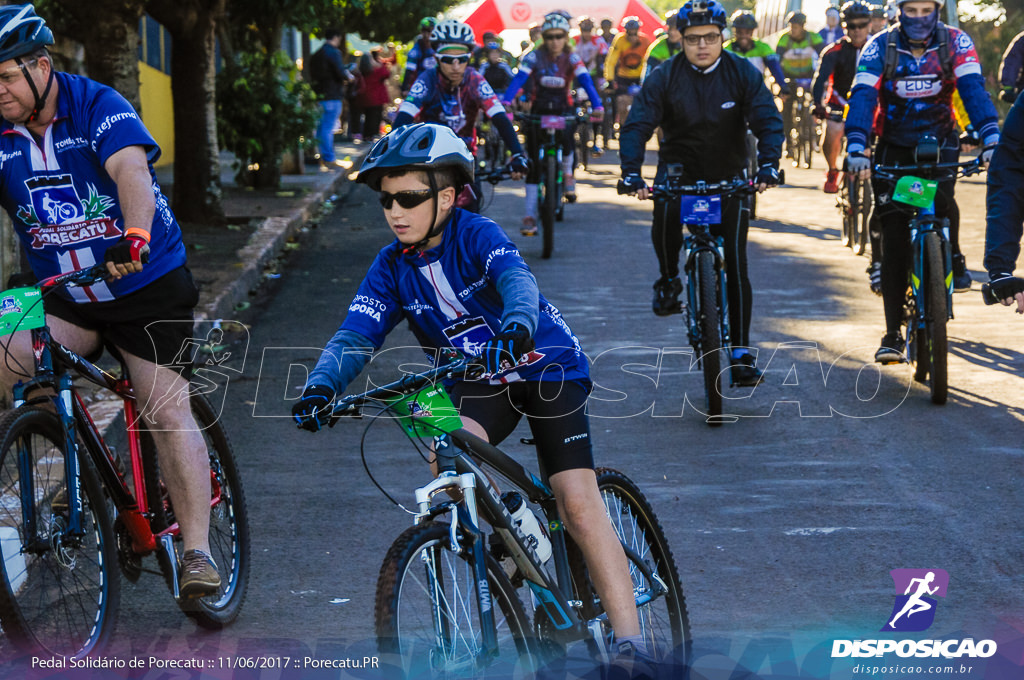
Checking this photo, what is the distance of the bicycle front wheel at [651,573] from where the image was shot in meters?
4.11

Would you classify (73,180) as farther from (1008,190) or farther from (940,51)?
(940,51)

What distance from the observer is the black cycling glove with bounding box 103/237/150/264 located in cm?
417

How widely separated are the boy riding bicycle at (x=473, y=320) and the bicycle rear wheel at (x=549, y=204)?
923 cm

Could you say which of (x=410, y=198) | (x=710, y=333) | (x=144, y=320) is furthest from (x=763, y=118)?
(x=410, y=198)

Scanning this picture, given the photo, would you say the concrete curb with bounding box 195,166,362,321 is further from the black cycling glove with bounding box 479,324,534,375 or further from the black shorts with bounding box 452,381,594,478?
the black cycling glove with bounding box 479,324,534,375

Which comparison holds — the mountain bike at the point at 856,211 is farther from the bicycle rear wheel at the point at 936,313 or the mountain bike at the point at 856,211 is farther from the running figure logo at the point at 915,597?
the running figure logo at the point at 915,597

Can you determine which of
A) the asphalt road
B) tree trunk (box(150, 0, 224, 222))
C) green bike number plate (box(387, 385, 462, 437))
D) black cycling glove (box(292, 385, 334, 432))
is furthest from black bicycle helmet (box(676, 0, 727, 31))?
tree trunk (box(150, 0, 224, 222))

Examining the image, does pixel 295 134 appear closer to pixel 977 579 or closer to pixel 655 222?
pixel 655 222

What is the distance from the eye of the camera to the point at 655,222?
8.37 meters

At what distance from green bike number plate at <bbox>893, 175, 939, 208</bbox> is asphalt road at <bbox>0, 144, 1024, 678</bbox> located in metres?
1.01

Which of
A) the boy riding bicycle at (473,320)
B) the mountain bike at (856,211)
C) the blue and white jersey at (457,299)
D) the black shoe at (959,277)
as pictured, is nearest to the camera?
the boy riding bicycle at (473,320)

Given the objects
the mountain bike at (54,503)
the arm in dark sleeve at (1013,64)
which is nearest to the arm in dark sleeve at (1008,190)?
the mountain bike at (54,503)

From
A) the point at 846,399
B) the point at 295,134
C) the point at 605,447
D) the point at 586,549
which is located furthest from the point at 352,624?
the point at 295,134

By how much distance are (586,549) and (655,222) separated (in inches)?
187
